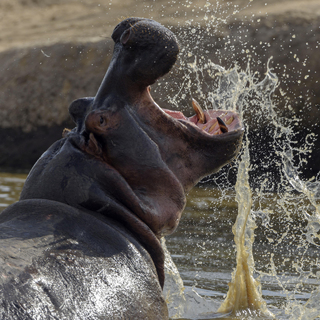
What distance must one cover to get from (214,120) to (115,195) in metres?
0.61

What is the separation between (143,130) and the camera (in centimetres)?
194

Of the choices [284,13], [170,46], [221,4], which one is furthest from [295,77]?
[170,46]

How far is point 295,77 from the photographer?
8.62 m

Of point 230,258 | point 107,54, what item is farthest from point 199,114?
point 107,54

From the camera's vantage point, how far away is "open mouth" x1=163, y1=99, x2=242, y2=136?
2.17 m

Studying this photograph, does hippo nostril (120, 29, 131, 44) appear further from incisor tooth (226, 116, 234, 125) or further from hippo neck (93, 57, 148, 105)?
incisor tooth (226, 116, 234, 125)

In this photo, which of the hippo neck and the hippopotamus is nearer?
the hippopotamus

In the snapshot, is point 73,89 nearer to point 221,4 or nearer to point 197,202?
Result: point 221,4

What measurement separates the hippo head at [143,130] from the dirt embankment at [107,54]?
5.88 m

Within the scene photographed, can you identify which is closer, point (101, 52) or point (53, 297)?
point (53, 297)

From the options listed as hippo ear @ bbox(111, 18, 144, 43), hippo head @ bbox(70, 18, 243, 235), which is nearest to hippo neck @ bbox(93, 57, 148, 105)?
hippo head @ bbox(70, 18, 243, 235)

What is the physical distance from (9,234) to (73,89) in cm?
878

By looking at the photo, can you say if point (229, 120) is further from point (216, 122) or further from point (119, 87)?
point (119, 87)

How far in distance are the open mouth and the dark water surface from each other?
3.82 feet
